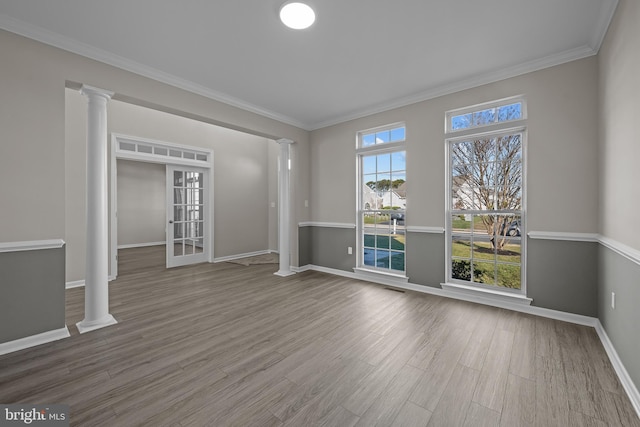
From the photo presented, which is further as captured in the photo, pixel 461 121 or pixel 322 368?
pixel 461 121

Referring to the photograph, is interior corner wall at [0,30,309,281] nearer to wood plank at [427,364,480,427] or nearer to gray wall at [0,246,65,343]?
gray wall at [0,246,65,343]

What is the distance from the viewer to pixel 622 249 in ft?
6.11

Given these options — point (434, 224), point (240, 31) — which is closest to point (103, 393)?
point (240, 31)

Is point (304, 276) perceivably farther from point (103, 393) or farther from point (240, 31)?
point (240, 31)

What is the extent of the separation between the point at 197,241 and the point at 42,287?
3349mm

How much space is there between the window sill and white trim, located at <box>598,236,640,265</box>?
0.96 metres

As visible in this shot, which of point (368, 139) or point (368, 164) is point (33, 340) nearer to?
point (368, 164)

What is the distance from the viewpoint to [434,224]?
11.8ft

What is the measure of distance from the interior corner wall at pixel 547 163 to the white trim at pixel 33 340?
3952 mm

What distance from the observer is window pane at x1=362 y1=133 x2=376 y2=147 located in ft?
14.1

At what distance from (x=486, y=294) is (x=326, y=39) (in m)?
3.29

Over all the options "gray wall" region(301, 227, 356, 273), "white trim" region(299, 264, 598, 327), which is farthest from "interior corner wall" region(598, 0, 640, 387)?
"gray wall" region(301, 227, 356, 273)

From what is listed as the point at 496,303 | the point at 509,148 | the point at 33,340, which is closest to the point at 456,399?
the point at 496,303

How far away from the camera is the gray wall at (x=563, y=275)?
263 centimetres
